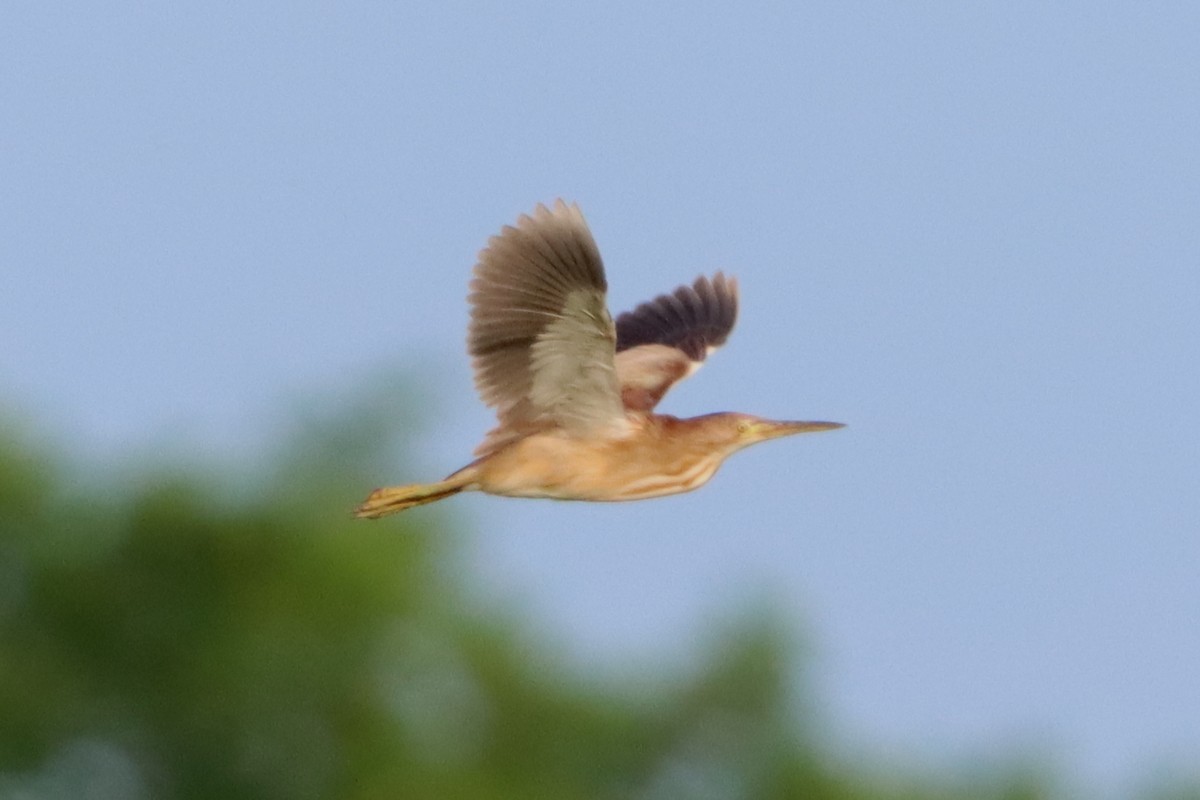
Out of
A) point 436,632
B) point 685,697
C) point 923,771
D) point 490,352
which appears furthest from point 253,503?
point 490,352

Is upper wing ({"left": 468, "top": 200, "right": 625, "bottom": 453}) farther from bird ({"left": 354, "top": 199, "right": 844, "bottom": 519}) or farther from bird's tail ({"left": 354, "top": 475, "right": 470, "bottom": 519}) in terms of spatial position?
bird's tail ({"left": 354, "top": 475, "right": 470, "bottom": 519})

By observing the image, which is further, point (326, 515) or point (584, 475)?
point (326, 515)

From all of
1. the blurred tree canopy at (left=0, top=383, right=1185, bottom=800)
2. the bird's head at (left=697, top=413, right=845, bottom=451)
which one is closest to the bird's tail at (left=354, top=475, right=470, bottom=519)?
the bird's head at (left=697, top=413, right=845, bottom=451)

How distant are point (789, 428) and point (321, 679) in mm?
11213

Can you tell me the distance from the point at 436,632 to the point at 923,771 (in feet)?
11.0

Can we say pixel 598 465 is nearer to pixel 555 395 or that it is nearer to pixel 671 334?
pixel 555 395

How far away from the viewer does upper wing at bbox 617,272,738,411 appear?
7285 mm

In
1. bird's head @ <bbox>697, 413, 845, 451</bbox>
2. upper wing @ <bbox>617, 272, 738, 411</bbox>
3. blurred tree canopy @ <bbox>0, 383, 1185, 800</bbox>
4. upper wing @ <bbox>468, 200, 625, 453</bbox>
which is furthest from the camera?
blurred tree canopy @ <bbox>0, 383, 1185, 800</bbox>

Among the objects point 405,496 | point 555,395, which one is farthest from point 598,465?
point 405,496

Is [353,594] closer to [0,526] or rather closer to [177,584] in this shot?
[177,584]

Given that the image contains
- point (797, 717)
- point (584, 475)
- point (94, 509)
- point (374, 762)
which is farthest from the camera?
point (94, 509)

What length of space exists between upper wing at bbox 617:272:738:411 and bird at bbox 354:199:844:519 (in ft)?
1.73

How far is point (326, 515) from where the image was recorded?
746 inches

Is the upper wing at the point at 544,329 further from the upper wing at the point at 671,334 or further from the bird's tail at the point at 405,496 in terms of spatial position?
the upper wing at the point at 671,334
